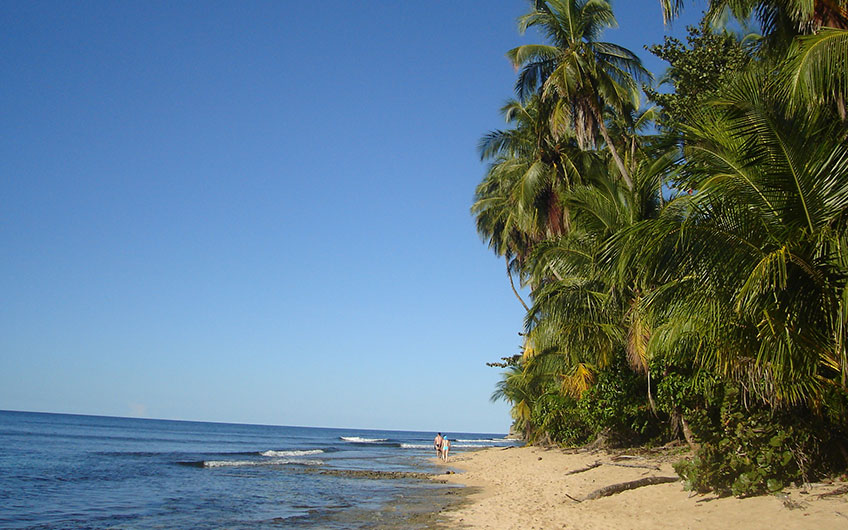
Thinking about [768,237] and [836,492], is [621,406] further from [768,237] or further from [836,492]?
[768,237]

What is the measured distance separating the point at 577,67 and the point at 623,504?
11.6 m

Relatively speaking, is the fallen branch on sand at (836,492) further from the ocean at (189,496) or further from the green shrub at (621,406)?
the green shrub at (621,406)

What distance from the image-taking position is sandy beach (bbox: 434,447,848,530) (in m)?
7.21

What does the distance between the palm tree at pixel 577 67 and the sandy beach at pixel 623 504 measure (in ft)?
27.8

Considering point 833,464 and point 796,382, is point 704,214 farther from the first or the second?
point 833,464

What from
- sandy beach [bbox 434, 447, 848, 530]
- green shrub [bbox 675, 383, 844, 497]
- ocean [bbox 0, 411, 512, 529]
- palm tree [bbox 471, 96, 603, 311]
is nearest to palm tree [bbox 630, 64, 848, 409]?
green shrub [bbox 675, 383, 844, 497]

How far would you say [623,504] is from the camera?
10.1m

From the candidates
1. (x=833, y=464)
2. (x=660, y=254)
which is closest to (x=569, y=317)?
(x=833, y=464)

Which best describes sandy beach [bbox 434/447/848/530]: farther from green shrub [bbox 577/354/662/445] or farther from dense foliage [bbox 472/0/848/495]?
green shrub [bbox 577/354/662/445]

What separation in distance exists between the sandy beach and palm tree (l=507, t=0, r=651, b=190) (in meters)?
8.47

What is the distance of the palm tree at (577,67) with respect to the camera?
16.3 metres

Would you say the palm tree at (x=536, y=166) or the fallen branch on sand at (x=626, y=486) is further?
the palm tree at (x=536, y=166)

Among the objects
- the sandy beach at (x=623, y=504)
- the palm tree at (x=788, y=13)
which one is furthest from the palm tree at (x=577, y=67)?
the sandy beach at (x=623, y=504)

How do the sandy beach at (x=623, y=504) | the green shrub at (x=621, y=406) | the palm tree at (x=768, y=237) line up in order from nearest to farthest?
the palm tree at (x=768, y=237) < the sandy beach at (x=623, y=504) < the green shrub at (x=621, y=406)
